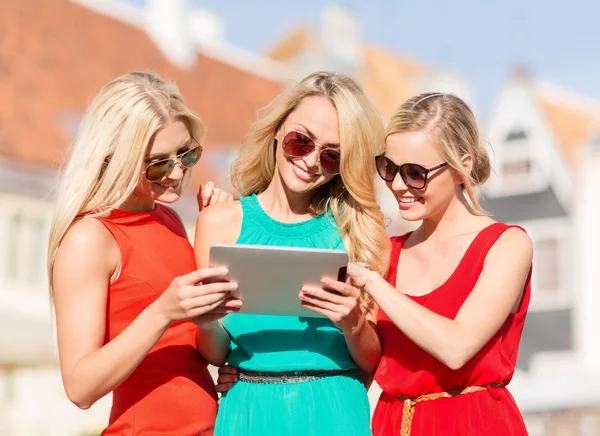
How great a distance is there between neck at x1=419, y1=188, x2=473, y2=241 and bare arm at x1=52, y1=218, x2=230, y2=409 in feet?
3.66

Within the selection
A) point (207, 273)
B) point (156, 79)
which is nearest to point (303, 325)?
point (207, 273)

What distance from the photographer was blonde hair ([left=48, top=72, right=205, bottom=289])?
12.2 ft

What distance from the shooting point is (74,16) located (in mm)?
26969

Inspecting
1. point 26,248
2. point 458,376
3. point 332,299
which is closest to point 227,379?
point 332,299

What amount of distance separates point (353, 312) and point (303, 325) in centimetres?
30

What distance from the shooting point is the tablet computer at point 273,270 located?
10.7 feet

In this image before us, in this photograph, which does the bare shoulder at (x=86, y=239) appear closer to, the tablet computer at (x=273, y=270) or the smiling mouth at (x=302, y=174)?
the tablet computer at (x=273, y=270)

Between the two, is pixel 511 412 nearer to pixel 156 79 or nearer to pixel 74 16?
pixel 156 79

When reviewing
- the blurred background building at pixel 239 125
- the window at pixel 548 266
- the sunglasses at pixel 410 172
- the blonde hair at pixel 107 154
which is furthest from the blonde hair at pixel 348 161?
the window at pixel 548 266

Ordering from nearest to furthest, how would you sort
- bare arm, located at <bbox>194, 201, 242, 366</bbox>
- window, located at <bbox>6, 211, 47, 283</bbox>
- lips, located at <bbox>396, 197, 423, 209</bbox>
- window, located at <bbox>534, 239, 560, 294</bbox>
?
bare arm, located at <bbox>194, 201, 242, 366</bbox> → lips, located at <bbox>396, 197, 423, 209</bbox> → window, located at <bbox>6, 211, 47, 283</bbox> → window, located at <bbox>534, 239, 560, 294</bbox>

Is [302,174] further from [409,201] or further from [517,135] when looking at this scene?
[517,135]

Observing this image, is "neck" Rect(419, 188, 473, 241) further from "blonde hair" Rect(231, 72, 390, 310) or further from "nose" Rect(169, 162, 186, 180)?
"nose" Rect(169, 162, 186, 180)

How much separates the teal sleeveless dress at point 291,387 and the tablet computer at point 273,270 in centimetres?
31

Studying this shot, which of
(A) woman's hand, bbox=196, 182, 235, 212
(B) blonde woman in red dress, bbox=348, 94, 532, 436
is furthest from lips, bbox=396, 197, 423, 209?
(A) woman's hand, bbox=196, 182, 235, 212
